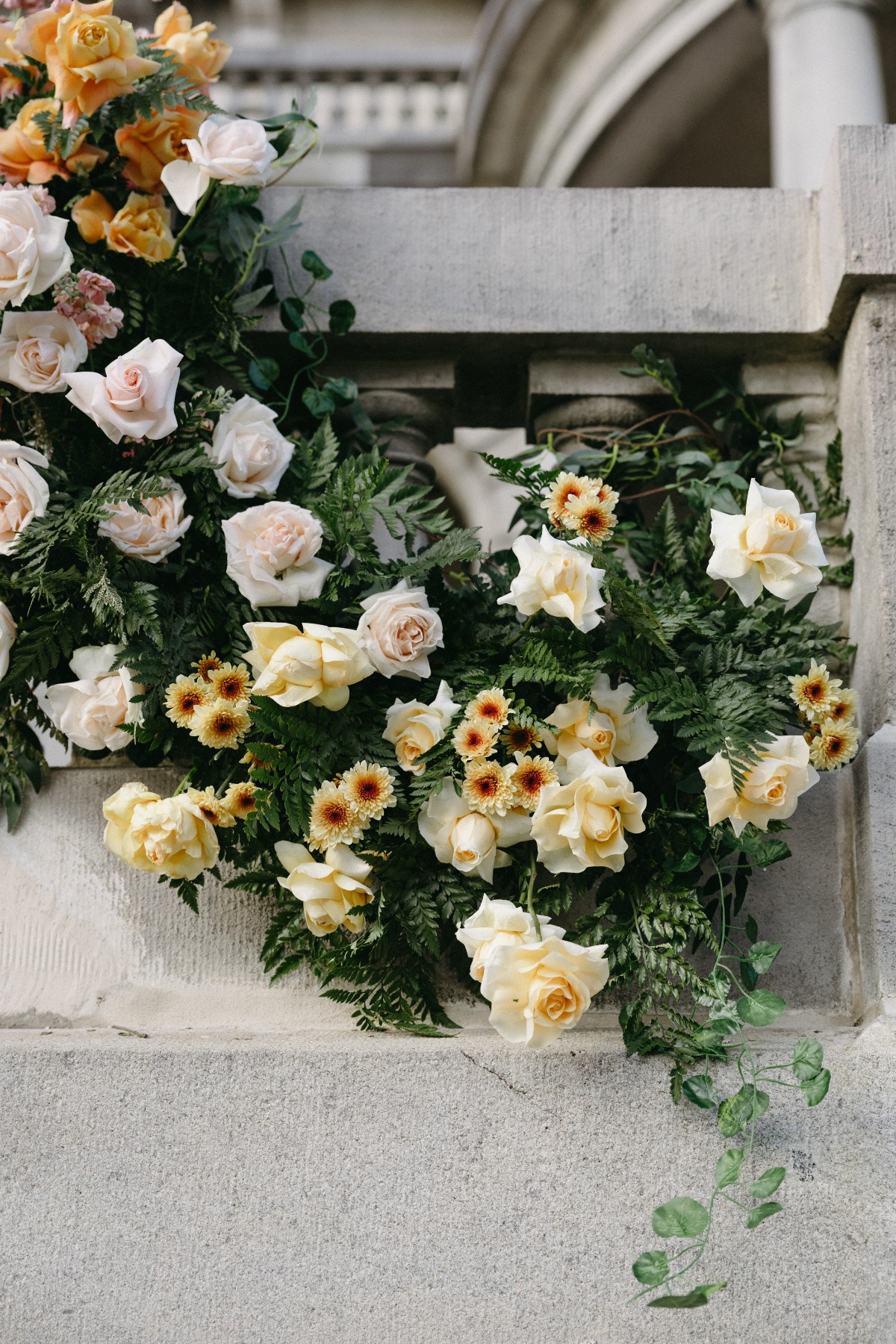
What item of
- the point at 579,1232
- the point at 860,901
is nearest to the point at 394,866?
the point at 579,1232

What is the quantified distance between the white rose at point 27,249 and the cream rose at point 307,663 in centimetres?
48

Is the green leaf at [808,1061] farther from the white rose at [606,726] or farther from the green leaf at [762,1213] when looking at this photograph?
the white rose at [606,726]

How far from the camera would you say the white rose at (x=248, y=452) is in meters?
1.40

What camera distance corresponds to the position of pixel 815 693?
1.32m

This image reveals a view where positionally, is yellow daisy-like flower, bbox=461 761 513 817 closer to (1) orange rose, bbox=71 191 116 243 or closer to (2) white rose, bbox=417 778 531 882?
(2) white rose, bbox=417 778 531 882

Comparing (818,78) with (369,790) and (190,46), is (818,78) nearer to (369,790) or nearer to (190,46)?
(190,46)

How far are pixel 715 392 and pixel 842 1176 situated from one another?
1101 millimetres

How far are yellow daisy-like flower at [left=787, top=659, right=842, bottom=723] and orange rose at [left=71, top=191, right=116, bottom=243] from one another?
108cm

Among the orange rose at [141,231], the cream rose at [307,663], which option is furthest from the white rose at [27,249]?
the cream rose at [307,663]

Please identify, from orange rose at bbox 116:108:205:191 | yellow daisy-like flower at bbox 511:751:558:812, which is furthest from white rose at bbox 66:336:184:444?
yellow daisy-like flower at bbox 511:751:558:812

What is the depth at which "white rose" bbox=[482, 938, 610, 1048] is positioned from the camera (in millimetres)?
1187

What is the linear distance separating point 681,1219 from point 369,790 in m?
0.54

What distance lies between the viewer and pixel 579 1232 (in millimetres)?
1228

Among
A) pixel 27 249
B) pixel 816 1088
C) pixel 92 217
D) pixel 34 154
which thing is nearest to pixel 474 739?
pixel 816 1088
